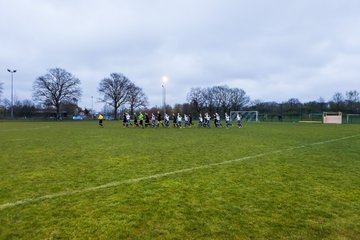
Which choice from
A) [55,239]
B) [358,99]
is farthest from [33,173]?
[358,99]

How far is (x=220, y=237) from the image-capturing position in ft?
10.9

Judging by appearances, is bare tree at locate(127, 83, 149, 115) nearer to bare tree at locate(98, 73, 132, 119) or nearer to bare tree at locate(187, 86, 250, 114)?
bare tree at locate(98, 73, 132, 119)

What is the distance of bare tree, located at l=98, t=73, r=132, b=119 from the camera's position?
73250 millimetres

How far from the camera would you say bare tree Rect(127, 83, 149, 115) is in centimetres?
7588

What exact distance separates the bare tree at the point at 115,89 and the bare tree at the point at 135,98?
4.36 ft

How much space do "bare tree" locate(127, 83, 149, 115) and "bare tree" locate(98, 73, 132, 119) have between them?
133cm

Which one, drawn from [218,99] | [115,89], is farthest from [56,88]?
[218,99]

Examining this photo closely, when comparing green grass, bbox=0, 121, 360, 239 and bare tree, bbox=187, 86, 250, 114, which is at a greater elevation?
bare tree, bbox=187, 86, 250, 114

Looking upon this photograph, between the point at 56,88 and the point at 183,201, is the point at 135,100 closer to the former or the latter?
the point at 56,88

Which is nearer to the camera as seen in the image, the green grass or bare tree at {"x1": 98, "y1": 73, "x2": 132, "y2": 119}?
the green grass

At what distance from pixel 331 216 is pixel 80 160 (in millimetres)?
7565

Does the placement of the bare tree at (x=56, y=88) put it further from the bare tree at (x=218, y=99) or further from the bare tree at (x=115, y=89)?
the bare tree at (x=218, y=99)

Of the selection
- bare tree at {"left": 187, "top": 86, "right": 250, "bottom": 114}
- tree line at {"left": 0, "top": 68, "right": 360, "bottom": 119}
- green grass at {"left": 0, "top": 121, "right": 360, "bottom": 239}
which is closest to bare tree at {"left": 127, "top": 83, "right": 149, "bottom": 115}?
tree line at {"left": 0, "top": 68, "right": 360, "bottom": 119}

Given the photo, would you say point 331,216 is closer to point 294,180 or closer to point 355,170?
point 294,180
